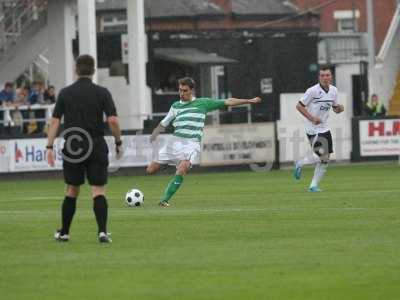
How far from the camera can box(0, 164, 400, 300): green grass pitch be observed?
11.7 meters

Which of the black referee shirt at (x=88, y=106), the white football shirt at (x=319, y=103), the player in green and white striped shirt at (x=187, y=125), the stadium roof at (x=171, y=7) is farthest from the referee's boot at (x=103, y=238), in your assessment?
the stadium roof at (x=171, y=7)

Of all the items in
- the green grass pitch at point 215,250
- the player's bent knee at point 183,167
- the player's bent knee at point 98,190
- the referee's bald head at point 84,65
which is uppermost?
the referee's bald head at point 84,65

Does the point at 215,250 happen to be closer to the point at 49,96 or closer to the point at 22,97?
the point at 49,96

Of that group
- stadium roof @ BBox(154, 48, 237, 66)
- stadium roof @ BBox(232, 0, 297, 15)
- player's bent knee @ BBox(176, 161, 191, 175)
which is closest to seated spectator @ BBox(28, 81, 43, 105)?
stadium roof @ BBox(154, 48, 237, 66)

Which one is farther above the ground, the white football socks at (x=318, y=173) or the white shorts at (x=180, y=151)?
the white shorts at (x=180, y=151)

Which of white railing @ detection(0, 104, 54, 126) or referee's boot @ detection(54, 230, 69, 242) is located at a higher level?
white railing @ detection(0, 104, 54, 126)

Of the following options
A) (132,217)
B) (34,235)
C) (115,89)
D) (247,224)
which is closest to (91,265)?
(34,235)

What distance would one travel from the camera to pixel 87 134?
50.3 ft

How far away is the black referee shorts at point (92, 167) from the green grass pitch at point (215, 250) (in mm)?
707

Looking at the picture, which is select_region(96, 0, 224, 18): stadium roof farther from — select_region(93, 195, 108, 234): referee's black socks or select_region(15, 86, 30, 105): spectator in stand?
select_region(93, 195, 108, 234): referee's black socks

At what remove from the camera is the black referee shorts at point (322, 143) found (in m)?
25.4

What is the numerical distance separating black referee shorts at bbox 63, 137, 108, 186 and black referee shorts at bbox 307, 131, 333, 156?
10.5 meters

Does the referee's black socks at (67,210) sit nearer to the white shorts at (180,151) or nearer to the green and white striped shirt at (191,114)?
the white shorts at (180,151)

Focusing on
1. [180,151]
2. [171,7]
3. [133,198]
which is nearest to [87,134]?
[133,198]
